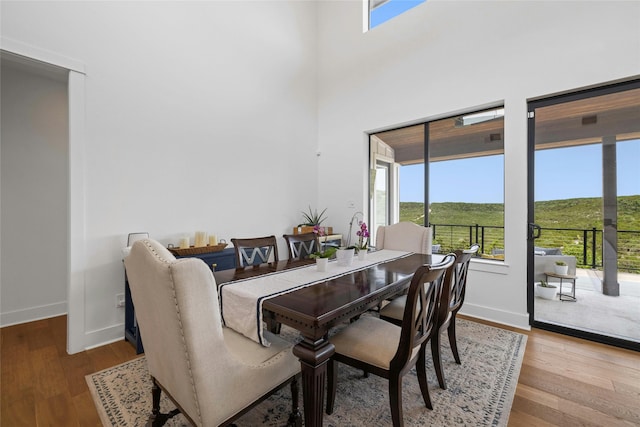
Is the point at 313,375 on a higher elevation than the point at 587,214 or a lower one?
lower

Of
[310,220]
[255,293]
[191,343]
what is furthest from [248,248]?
[310,220]

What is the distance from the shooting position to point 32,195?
296cm

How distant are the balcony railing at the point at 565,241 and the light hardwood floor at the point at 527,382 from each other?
2.52 ft

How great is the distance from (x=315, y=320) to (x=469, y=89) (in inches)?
130

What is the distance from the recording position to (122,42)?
2.61 meters

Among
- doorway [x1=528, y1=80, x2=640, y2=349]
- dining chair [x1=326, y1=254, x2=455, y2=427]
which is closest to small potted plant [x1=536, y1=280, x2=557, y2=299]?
doorway [x1=528, y1=80, x2=640, y2=349]

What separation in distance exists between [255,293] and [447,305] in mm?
1225

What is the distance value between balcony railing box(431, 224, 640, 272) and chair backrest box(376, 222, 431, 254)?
0.85 meters

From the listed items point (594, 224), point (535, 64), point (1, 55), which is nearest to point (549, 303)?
point (594, 224)

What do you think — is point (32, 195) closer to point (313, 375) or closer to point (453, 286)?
point (313, 375)

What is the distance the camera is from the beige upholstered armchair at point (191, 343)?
38.0 inches

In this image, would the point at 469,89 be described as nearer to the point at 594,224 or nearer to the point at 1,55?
the point at 594,224

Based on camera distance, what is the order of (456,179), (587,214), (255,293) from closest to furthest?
(255,293) < (587,214) < (456,179)

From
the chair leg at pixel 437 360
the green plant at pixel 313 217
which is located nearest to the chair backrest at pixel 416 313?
the chair leg at pixel 437 360
